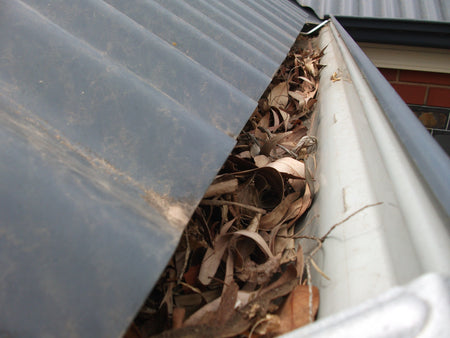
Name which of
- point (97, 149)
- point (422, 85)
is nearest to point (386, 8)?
point (422, 85)

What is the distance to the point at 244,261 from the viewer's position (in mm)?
813

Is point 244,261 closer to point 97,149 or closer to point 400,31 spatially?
point 97,149

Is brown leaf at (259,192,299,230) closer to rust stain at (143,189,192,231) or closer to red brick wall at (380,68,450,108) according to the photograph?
rust stain at (143,189,192,231)

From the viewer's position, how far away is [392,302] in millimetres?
349

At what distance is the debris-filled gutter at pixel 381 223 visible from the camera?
34 cm

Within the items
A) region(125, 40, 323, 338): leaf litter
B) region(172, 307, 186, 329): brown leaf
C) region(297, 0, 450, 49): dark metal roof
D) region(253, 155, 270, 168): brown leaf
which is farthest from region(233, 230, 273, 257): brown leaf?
region(297, 0, 450, 49): dark metal roof

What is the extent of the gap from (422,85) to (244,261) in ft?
10.1

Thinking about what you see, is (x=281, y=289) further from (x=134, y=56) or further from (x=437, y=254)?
(x=134, y=56)

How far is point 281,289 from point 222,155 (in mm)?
260

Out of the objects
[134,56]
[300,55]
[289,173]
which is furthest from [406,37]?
[134,56]

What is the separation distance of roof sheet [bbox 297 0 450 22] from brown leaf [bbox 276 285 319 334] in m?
2.60

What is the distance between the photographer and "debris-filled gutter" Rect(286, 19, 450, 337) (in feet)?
1.13

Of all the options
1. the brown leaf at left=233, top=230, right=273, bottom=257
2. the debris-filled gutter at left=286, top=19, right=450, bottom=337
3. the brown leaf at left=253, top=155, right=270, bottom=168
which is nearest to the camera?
the debris-filled gutter at left=286, top=19, right=450, bottom=337

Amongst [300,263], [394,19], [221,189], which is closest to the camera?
[300,263]
